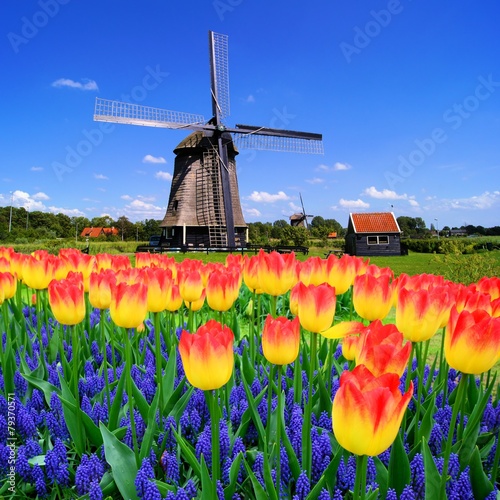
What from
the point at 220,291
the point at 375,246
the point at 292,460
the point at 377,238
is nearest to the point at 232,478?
the point at 292,460

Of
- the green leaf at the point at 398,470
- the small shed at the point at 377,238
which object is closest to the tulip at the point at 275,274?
the green leaf at the point at 398,470

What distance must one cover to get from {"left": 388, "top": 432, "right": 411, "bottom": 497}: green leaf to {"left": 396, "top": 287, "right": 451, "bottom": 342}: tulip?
0.34 m

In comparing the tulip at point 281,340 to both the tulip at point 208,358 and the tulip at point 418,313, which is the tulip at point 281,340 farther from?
the tulip at point 418,313

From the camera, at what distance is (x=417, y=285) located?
6.57ft

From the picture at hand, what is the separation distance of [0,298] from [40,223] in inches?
3341

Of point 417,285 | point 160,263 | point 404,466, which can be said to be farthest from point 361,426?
point 160,263

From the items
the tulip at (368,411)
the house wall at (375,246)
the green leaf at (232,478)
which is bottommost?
the green leaf at (232,478)

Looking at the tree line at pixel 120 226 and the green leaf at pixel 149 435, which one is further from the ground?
the tree line at pixel 120 226

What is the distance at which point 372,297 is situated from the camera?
64.7 inches

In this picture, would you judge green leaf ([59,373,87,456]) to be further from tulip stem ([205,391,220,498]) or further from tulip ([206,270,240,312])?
tulip stem ([205,391,220,498])

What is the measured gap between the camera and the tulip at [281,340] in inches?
50.7

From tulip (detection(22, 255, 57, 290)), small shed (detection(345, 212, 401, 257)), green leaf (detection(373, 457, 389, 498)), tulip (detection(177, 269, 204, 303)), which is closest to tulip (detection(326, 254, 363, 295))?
tulip (detection(177, 269, 204, 303))

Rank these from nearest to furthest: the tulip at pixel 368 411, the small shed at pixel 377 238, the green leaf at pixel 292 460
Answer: the tulip at pixel 368 411, the green leaf at pixel 292 460, the small shed at pixel 377 238

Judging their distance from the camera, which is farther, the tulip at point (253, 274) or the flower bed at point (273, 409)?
the tulip at point (253, 274)
